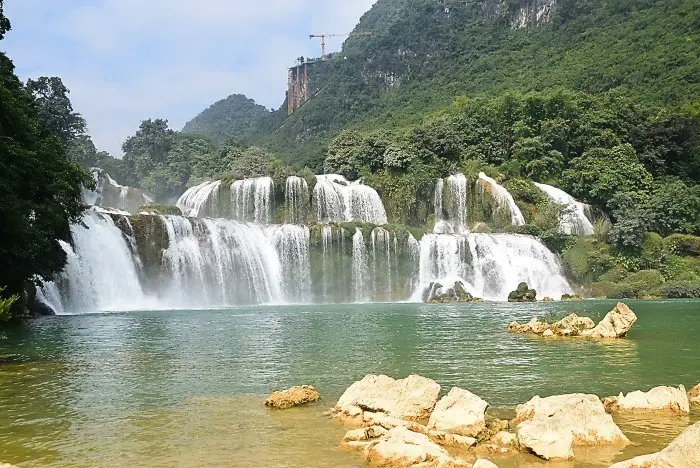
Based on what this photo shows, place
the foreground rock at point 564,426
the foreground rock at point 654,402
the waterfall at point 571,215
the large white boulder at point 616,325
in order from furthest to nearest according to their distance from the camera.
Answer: the waterfall at point 571,215 → the large white boulder at point 616,325 → the foreground rock at point 654,402 → the foreground rock at point 564,426

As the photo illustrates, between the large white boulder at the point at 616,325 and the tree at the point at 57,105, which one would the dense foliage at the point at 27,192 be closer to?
the large white boulder at the point at 616,325

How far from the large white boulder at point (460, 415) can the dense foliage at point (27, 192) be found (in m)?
12.1

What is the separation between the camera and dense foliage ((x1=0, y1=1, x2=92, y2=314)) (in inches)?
607

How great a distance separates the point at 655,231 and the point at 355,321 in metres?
25.7

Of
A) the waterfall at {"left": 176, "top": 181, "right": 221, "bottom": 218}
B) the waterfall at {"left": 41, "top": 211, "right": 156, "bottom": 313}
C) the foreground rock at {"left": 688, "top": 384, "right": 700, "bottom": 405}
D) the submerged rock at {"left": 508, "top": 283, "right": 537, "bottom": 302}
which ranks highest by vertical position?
the waterfall at {"left": 176, "top": 181, "right": 221, "bottom": 218}

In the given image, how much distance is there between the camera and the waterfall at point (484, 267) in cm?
3406

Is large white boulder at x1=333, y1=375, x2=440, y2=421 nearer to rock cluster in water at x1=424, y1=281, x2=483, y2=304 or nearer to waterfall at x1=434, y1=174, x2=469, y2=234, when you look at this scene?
rock cluster in water at x1=424, y1=281, x2=483, y2=304

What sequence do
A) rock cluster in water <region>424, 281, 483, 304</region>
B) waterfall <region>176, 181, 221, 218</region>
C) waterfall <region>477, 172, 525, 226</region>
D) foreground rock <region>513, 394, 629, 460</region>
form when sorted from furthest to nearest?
1. waterfall <region>176, 181, 221, 218</region>
2. waterfall <region>477, 172, 525, 226</region>
3. rock cluster in water <region>424, 281, 483, 304</region>
4. foreground rock <region>513, 394, 629, 460</region>

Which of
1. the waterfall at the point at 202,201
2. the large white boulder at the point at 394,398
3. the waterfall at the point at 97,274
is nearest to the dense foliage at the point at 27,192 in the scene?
Answer: the waterfall at the point at 97,274

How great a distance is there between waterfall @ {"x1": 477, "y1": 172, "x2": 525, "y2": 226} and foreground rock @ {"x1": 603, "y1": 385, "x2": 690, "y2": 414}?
1277 inches

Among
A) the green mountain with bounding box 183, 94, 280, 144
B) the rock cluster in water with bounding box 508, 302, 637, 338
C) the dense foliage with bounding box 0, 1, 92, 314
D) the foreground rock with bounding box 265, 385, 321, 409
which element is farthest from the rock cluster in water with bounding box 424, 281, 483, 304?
the green mountain with bounding box 183, 94, 280, 144

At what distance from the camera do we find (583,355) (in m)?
12.0

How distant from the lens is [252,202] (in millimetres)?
40562

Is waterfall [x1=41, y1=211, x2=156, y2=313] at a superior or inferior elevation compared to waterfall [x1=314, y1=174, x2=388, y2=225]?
inferior
